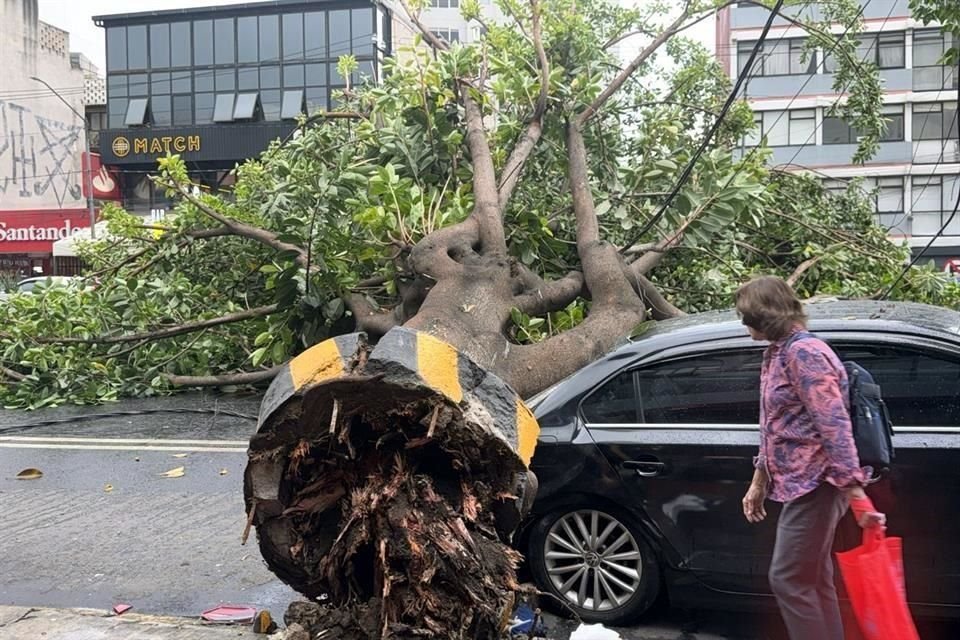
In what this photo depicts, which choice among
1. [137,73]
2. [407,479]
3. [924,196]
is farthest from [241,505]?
[137,73]

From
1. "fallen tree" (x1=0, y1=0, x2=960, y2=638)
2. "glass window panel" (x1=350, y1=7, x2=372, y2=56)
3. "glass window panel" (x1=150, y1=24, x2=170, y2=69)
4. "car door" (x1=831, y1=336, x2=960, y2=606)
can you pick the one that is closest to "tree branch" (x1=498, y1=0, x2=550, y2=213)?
"fallen tree" (x1=0, y1=0, x2=960, y2=638)

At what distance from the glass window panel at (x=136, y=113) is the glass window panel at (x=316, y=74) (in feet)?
29.4

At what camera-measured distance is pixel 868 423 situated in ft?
11.5

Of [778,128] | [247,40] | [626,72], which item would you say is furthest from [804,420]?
[247,40]

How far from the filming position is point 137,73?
158 ft

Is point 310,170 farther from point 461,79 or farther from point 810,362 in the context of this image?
point 810,362

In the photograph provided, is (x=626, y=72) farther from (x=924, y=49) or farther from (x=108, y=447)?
(x=924, y=49)

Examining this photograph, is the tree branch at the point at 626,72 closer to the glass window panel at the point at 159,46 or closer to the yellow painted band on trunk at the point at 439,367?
the yellow painted band on trunk at the point at 439,367

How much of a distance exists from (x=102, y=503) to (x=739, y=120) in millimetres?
9082

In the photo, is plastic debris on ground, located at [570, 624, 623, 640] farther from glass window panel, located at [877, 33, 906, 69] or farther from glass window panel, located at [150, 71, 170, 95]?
glass window panel, located at [150, 71, 170, 95]

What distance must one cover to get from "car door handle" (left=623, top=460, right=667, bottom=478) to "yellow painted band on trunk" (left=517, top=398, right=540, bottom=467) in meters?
0.98

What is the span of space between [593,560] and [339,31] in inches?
1752

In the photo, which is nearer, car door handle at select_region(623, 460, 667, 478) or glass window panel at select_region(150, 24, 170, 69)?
car door handle at select_region(623, 460, 667, 478)

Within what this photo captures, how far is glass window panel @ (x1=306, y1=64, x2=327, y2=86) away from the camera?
45.9 meters
